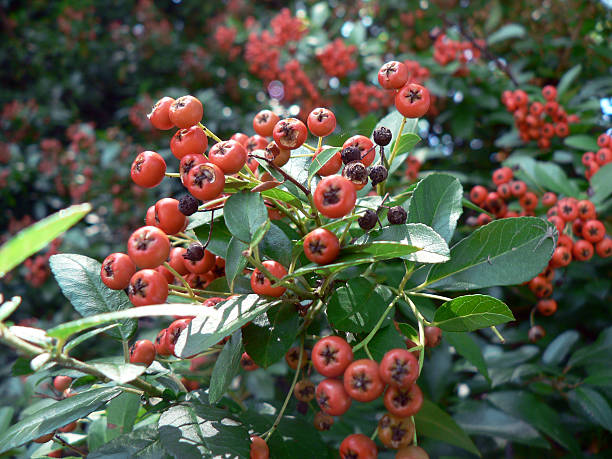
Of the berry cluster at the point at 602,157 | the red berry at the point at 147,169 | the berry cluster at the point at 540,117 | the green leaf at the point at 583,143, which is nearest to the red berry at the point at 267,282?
the red berry at the point at 147,169

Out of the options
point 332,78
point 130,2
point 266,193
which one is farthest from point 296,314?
point 130,2

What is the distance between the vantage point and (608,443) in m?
2.08

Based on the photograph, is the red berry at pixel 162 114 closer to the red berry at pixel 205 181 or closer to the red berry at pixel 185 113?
the red berry at pixel 185 113

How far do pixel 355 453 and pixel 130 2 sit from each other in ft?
18.8

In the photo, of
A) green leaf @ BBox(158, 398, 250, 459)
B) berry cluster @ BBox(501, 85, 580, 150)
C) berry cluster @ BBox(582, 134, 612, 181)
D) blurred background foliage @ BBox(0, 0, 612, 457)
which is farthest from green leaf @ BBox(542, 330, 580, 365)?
green leaf @ BBox(158, 398, 250, 459)

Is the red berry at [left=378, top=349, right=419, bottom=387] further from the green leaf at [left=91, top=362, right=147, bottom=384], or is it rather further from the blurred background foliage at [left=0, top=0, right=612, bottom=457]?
the blurred background foliage at [left=0, top=0, right=612, bottom=457]

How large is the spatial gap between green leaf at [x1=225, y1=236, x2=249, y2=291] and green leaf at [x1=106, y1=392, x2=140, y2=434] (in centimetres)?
40

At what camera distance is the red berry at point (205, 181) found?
0.94 meters

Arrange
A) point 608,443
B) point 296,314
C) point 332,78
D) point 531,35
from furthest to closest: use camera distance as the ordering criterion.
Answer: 1. point 332,78
2. point 531,35
3. point 608,443
4. point 296,314

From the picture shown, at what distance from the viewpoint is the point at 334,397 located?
96 centimetres

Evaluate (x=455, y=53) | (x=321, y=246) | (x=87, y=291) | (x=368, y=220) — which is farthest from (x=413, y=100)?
(x=455, y=53)

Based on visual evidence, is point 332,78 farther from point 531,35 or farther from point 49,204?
point 49,204

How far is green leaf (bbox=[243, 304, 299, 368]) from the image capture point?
106 cm

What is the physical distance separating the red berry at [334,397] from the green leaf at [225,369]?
0.20m
